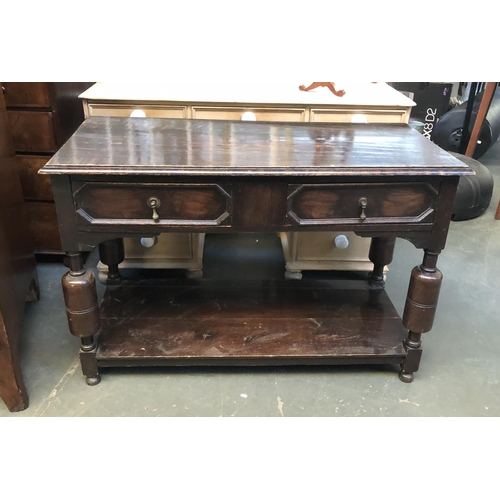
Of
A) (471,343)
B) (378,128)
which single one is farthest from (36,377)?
(471,343)

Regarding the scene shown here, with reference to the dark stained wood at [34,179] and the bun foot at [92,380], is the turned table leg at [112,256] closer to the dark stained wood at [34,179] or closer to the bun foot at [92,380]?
the dark stained wood at [34,179]

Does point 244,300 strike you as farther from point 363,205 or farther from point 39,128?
point 39,128

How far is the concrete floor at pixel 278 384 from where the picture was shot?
1320 millimetres

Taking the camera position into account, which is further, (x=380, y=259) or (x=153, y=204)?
(x=380, y=259)

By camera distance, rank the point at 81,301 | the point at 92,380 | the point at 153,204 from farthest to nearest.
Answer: the point at 92,380 → the point at 81,301 → the point at 153,204

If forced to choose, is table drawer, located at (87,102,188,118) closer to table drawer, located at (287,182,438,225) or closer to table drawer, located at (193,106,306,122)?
table drawer, located at (193,106,306,122)

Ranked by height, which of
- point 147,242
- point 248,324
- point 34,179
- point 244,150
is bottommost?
point 248,324

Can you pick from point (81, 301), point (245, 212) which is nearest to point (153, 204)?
point (245, 212)

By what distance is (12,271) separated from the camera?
1.38 metres

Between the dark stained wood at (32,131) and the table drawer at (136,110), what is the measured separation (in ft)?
0.72

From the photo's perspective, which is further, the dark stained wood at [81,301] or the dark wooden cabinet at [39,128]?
the dark wooden cabinet at [39,128]

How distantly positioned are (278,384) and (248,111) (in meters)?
0.89

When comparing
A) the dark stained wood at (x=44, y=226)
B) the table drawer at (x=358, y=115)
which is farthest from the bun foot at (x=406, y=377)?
the dark stained wood at (x=44, y=226)

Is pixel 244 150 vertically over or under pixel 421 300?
over
